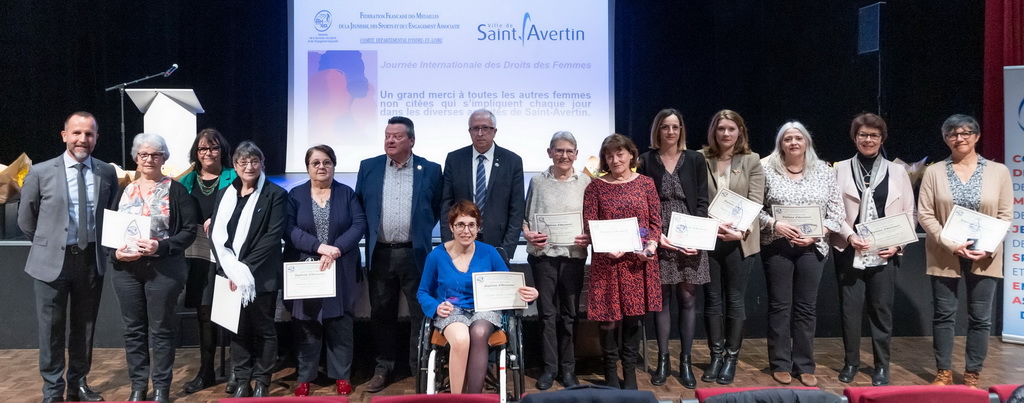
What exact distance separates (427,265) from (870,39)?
5.39 meters

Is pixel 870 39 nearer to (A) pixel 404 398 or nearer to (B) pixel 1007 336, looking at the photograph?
(B) pixel 1007 336

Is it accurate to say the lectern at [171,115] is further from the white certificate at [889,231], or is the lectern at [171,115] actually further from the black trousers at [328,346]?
the white certificate at [889,231]

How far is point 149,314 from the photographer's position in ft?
12.8

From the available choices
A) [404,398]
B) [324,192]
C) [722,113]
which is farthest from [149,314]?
[722,113]

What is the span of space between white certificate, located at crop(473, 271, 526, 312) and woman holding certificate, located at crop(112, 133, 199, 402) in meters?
1.51

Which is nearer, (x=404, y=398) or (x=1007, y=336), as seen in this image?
(x=404, y=398)

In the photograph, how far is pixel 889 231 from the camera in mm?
4141

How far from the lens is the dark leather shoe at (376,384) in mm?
4301

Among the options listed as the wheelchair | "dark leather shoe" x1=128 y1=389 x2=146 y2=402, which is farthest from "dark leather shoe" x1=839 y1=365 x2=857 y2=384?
"dark leather shoe" x1=128 y1=389 x2=146 y2=402

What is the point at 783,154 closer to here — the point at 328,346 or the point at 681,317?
the point at 681,317

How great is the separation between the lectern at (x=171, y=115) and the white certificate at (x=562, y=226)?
298 cm

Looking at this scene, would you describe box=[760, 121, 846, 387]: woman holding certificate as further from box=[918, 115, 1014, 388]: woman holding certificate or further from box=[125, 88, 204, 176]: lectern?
box=[125, 88, 204, 176]: lectern

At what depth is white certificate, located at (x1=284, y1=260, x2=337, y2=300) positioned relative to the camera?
12.7ft

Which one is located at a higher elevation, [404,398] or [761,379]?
[404,398]
